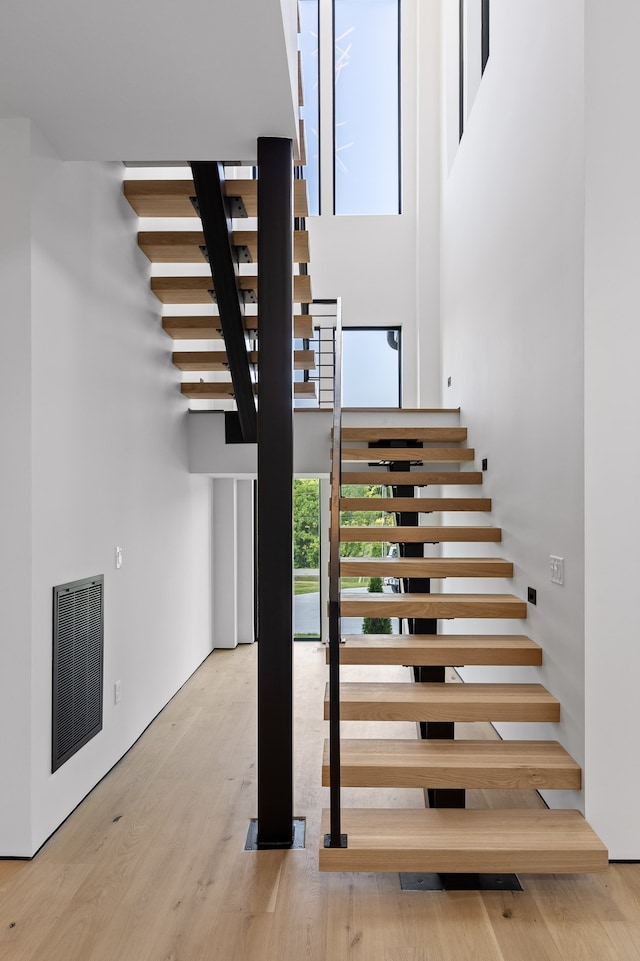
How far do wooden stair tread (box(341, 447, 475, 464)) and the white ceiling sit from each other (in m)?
2.11

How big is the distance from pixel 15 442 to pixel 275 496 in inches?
42.5

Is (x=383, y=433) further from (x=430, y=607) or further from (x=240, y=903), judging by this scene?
(x=240, y=903)

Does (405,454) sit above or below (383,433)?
below

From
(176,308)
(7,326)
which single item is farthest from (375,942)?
(176,308)

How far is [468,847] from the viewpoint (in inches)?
104

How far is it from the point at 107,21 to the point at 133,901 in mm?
2982

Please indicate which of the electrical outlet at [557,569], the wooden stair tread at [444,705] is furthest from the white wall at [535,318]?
the wooden stair tread at [444,705]

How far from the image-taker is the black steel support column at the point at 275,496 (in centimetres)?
316

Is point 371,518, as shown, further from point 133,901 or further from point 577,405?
point 133,901

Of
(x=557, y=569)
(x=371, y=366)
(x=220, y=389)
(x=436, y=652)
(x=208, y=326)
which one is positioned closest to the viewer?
(x=557, y=569)

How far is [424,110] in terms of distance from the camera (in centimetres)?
783

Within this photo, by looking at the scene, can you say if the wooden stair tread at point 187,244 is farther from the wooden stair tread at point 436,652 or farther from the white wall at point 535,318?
the wooden stair tread at point 436,652

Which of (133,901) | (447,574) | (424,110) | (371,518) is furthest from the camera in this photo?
(371,518)

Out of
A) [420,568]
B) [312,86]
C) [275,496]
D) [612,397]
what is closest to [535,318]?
[612,397]
